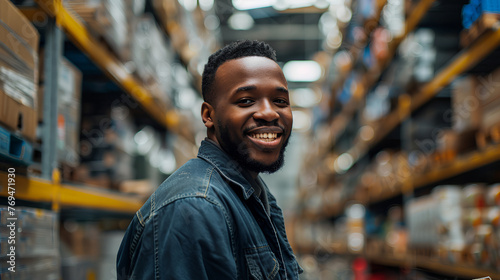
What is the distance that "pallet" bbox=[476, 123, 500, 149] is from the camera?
213 cm

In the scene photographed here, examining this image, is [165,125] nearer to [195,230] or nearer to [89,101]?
[89,101]

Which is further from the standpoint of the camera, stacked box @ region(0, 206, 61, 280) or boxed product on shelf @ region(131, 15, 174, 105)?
boxed product on shelf @ region(131, 15, 174, 105)

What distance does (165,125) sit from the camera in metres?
4.29

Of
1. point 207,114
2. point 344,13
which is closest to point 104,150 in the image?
point 207,114

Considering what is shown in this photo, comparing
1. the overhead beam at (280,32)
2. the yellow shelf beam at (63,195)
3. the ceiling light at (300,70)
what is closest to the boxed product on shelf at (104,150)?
the yellow shelf beam at (63,195)

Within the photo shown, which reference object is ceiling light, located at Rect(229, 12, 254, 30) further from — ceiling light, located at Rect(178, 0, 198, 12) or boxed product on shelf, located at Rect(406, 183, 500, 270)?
boxed product on shelf, located at Rect(406, 183, 500, 270)

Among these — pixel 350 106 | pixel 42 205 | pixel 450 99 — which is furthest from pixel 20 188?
pixel 350 106

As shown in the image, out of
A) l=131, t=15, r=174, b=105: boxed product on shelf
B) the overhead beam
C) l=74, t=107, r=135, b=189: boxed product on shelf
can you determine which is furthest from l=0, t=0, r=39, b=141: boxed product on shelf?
the overhead beam

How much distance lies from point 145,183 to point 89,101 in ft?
2.34

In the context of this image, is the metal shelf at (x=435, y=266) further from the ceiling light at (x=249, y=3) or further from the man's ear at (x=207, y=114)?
the ceiling light at (x=249, y=3)

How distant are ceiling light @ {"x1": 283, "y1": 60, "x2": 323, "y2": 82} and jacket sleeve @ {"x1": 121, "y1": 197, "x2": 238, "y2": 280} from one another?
31.9 feet

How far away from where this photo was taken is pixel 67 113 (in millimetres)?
2256

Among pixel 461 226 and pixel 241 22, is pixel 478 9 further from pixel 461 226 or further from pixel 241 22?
pixel 241 22

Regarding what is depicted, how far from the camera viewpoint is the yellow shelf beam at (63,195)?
5.17 feet
